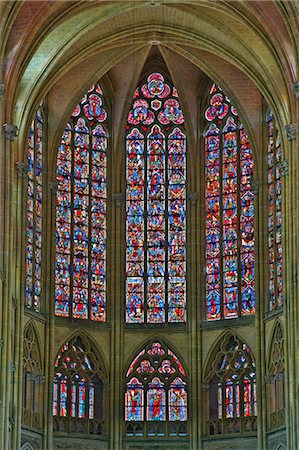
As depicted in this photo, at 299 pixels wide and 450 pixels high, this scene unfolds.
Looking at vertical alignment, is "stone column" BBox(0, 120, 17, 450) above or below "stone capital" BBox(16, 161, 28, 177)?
below

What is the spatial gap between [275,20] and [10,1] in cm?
840

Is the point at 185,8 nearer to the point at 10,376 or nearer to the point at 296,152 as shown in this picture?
the point at 296,152

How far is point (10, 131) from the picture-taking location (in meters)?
46.3

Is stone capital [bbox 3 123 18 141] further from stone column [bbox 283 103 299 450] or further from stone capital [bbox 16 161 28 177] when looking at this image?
stone column [bbox 283 103 299 450]

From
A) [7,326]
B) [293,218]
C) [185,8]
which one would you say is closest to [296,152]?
[293,218]

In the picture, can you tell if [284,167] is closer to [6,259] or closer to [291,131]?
[291,131]

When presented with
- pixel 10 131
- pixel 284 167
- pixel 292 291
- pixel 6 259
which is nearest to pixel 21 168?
pixel 10 131

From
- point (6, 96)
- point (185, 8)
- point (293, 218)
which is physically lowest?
point (293, 218)

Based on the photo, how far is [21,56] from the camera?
46875mm

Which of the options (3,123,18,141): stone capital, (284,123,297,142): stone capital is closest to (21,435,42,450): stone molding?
(3,123,18,141): stone capital

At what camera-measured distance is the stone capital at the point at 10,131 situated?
4616 centimetres

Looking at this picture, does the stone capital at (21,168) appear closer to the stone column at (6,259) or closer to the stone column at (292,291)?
the stone column at (6,259)

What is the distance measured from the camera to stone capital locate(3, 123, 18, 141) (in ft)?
151

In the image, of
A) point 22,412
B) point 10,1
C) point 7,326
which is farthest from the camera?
point 22,412
